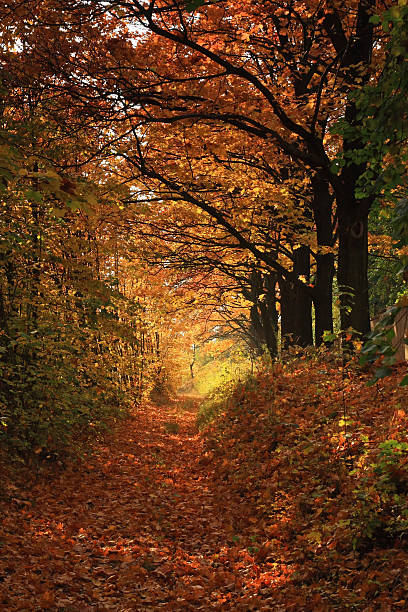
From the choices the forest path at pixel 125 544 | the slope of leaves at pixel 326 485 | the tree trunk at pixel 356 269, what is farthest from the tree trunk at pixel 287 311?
the forest path at pixel 125 544

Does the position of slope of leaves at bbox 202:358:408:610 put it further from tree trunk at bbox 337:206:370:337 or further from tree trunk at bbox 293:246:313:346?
tree trunk at bbox 293:246:313:346

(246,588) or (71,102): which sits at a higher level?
(71,102)

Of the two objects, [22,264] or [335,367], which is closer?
[22,264]

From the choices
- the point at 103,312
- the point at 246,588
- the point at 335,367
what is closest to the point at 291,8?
the point at 103,312

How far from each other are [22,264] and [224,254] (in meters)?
8.44

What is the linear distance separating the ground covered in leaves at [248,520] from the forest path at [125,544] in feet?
0.07

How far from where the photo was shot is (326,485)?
6824 mm

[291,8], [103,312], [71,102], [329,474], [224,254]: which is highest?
[291,8]

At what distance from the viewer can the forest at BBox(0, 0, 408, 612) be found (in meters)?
5.10

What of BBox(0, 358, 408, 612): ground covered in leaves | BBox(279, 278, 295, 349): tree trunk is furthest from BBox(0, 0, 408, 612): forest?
BBox(279, 278, 295, 349): tree trunk

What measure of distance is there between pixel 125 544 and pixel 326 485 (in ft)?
9.24

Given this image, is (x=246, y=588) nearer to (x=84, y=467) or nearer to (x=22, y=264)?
(x=84, y=467)

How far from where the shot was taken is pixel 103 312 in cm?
865

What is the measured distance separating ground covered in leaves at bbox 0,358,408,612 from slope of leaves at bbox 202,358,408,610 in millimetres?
20
